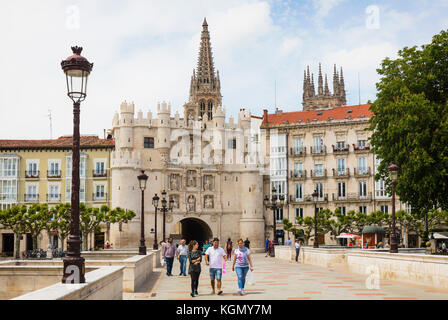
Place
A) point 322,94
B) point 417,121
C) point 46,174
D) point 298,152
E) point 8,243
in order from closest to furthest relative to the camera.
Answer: point 417,121
point 8,243
point 46,174
point 298,152
point 322,94

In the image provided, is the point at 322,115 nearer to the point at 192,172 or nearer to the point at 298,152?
the point at 298,152

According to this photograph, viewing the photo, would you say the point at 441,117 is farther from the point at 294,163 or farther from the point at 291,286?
the point at 294,163

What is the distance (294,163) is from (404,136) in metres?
43.4

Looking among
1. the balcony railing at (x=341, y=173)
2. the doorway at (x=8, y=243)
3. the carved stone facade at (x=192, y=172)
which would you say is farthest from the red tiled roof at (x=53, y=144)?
the balcony railing at (x=341, y=173)

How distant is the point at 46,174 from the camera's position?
227 feet

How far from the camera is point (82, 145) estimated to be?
233ft

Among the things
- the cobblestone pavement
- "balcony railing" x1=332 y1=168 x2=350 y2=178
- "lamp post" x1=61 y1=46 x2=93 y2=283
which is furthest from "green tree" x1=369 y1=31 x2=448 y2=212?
"balcony railing" x1=332 y1=168 x2=350 y2=178

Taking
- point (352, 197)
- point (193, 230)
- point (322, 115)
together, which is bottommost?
point (193, 230)

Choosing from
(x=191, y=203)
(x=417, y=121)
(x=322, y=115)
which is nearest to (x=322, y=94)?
(x=322, y=115)

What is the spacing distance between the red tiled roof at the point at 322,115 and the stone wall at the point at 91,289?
204ft

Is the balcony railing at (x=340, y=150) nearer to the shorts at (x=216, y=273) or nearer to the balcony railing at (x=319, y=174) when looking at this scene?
the balcony railing at (x=319, y=174)

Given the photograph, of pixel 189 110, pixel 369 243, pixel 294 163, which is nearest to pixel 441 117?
pixel 369 243

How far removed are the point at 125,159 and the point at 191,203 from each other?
9.88 meters

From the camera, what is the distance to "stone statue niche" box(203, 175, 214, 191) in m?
73.1
